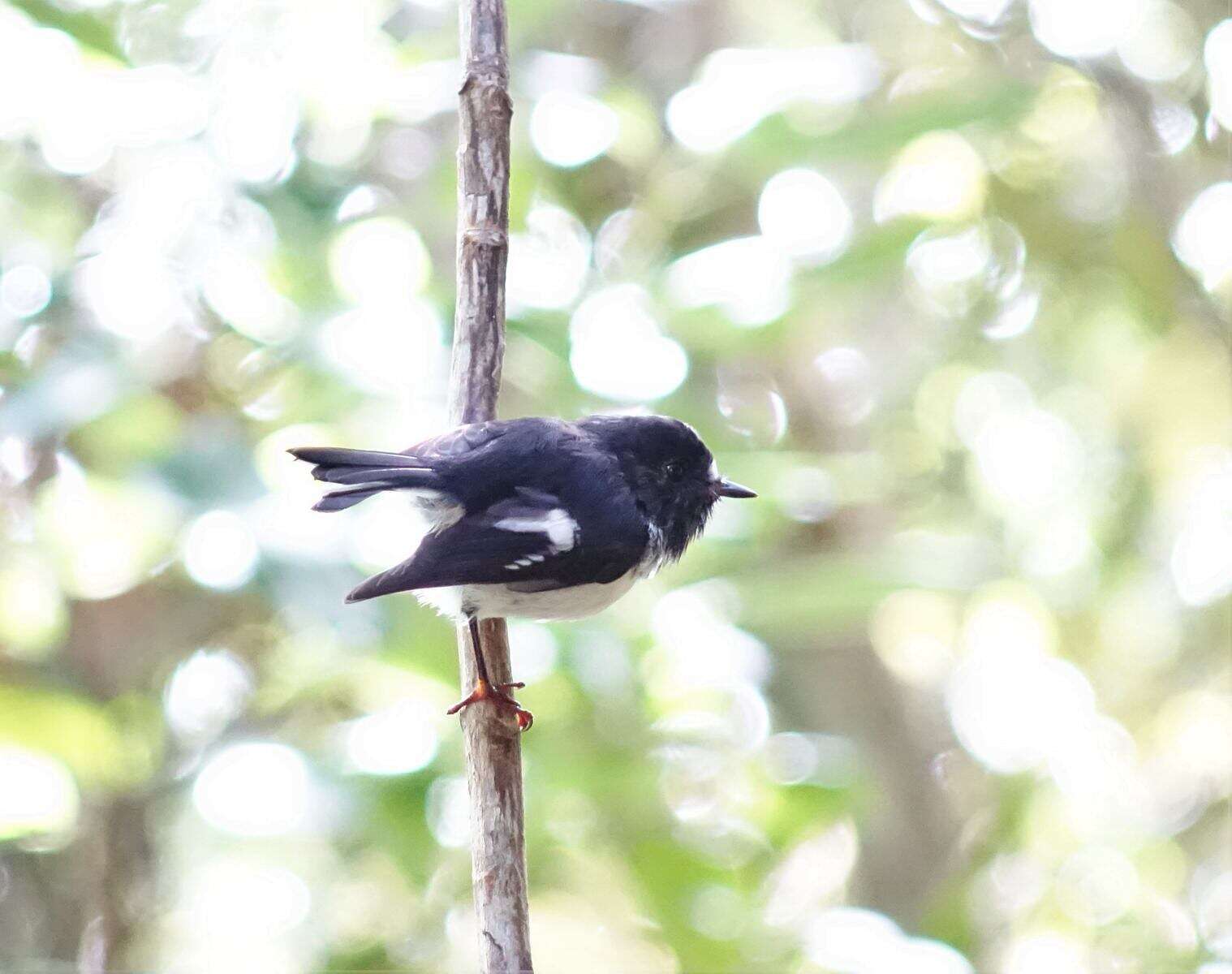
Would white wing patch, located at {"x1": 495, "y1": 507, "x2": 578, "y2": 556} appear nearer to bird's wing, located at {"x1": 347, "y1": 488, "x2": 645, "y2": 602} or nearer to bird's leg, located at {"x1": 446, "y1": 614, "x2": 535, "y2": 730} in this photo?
bird's wing, located at {"x1": 347, "y1": 488, "x2": 645, "y2": 602}

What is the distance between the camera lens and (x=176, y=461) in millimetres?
2332

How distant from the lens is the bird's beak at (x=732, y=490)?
9.21 feet

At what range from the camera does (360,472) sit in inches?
90.3

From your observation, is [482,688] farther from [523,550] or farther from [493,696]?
[523,550]

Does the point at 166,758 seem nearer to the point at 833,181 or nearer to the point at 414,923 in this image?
the point at 414,923

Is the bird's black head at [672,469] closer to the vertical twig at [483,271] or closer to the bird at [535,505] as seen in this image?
the bird at [535,505]

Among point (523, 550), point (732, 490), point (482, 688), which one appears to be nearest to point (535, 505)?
point (523, 550)

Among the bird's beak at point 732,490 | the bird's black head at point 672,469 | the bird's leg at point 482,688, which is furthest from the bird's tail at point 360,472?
the bird's beak at point 732,490

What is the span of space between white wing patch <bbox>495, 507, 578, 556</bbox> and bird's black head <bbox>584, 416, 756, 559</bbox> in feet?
0.87

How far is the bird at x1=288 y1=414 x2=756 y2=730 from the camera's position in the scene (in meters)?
2.30

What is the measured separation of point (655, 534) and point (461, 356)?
576mm

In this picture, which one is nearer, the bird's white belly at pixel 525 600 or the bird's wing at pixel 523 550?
the bird's wing at pixel 523 550

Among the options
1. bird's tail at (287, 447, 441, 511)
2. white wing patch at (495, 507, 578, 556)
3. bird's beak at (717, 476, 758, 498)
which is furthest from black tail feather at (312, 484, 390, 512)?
bird's beak at (717, 476, 758, 498)

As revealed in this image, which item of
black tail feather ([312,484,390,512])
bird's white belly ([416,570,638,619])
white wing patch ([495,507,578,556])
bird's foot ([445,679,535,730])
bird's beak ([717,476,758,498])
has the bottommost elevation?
bird's foot ([445,679,535,730])
